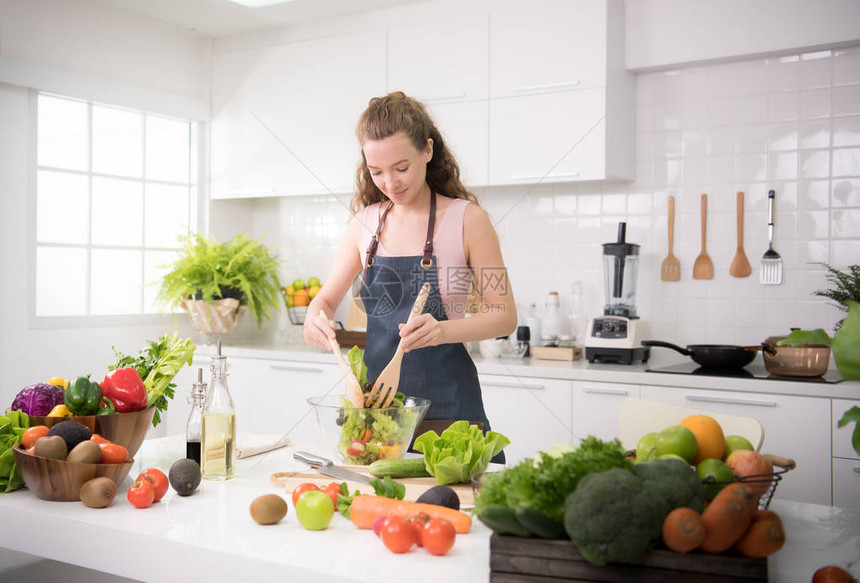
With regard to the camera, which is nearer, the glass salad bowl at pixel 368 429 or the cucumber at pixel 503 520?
the cucumber at pixel 503 520

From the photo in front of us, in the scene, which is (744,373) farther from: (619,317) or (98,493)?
(98,493)

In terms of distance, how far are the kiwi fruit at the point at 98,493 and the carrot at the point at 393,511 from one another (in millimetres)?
448

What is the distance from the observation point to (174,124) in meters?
4.33

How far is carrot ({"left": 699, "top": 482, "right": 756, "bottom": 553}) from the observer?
91cm

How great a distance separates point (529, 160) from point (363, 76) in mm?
1020

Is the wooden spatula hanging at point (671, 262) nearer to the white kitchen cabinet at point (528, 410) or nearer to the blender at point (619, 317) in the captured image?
the blender at point (619, 317)

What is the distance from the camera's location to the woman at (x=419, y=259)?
193cm

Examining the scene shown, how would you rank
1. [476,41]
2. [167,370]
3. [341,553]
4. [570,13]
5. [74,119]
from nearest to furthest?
1. [341,553]
2. [167,370]
3. [570,13]
4. [476,41]
5. [74,119]

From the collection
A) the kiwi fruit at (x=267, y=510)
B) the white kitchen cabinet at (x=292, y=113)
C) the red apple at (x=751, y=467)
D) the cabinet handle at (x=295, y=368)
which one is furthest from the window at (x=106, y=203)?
the red apple at (x=751, y=467)

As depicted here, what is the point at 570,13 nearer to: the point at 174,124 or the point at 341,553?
the point at 174,124

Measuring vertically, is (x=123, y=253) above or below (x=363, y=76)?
below

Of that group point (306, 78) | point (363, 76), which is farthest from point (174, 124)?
point (363, 76)

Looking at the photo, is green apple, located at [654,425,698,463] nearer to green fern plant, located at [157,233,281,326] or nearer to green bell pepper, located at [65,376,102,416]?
green bell pepper, located at [65,376,102,416]

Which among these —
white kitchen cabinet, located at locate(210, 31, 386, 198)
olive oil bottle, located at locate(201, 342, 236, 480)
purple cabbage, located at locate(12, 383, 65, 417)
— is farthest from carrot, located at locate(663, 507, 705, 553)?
white kitchen cabinet, located at locate(210, 31, 386, 198)
